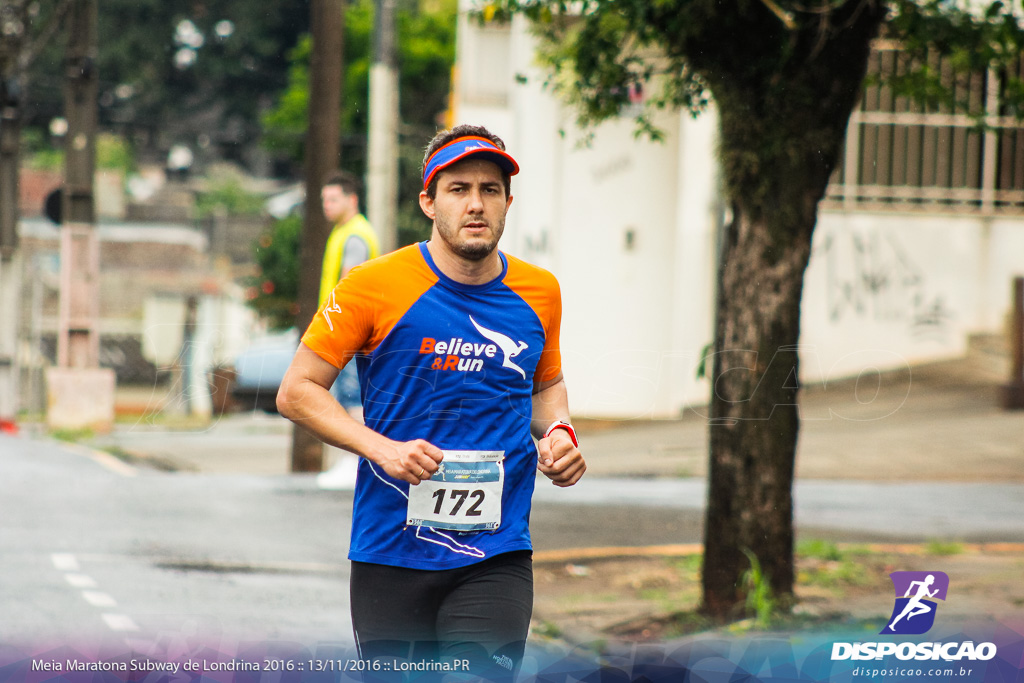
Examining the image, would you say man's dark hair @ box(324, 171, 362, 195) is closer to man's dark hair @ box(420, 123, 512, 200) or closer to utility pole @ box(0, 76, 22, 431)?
man's dark hair @ box(420, 123, 512, 200)

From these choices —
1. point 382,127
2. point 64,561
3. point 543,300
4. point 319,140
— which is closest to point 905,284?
point 382,127

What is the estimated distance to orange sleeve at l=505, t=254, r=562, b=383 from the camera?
132 inches

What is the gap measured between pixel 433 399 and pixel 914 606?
9.21 ft

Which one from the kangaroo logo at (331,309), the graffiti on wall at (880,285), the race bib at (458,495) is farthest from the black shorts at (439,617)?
the graffiti on wall at (880,285)

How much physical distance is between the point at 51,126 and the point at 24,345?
3201cm

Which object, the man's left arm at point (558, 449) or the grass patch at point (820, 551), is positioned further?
the grass patch at point (820, 551)

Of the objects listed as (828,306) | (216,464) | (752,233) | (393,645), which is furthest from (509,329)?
(828,306)

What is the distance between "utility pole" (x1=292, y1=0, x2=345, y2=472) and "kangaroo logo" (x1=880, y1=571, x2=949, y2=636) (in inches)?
225

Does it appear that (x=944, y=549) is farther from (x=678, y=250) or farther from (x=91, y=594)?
(x=678, y=250)

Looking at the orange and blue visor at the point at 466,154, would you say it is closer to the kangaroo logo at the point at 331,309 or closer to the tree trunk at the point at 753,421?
Result: the kangaroo logo at the point at 331,309

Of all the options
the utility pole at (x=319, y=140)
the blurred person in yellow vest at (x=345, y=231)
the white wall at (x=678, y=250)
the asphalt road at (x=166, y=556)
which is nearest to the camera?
the asphalt road at (x=166, y=556)

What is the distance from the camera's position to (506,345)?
3.27 m

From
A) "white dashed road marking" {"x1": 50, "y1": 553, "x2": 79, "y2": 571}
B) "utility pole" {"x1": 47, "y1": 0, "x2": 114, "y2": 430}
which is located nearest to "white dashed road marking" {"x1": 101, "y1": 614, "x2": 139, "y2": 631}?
"white dashed road marking" {"x1": 50, "y1": 553, "x2": 79, "y2": 571}

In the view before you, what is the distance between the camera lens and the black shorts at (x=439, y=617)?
3.14 m
